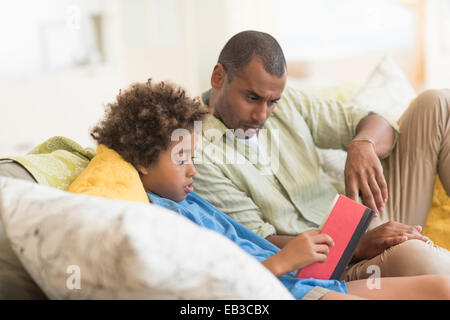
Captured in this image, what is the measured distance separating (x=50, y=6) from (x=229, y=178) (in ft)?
10.1

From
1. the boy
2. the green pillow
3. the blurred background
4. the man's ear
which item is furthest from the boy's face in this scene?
the blurred background

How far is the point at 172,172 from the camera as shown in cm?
112

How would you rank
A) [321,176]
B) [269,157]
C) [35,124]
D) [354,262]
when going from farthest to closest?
[35,124]
[321,176]
[269,157]
[354,262]

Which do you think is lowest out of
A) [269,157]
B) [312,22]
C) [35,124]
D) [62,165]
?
[35,124]

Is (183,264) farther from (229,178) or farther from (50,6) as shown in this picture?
(50,6)

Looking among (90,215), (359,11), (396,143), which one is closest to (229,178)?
(396,143)

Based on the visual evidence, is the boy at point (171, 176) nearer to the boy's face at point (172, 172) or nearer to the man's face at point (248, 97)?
the boy's face at point (172, 172)

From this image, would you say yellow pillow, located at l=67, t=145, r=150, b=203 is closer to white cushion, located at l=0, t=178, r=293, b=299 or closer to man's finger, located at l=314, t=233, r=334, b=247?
white cushion, located at l=0, t=178, r=293, b=299

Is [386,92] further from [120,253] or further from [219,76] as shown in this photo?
[120,253]

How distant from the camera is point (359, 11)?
4.55 meters

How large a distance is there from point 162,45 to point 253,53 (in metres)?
3.48

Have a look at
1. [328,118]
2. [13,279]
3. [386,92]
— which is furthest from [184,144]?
[386,92]

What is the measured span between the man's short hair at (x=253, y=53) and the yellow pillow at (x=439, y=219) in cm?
61

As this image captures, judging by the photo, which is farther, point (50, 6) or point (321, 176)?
point (50, 6)
